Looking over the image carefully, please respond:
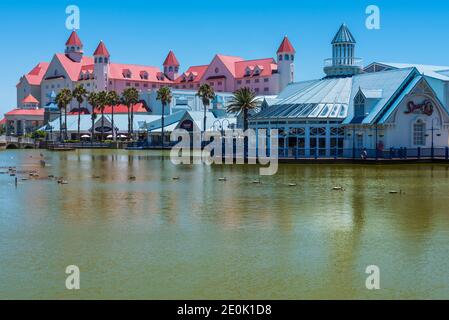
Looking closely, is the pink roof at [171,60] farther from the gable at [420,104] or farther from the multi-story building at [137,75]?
the gable at [420,104]

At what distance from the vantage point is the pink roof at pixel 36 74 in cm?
19162

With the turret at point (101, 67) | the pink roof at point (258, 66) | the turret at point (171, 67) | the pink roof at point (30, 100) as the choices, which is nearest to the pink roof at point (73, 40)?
the turret at point (101, 67)

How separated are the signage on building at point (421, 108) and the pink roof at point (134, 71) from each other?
11925 cm

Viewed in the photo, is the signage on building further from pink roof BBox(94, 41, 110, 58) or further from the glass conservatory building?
pink roof BBox(94, 41, 110, 58)

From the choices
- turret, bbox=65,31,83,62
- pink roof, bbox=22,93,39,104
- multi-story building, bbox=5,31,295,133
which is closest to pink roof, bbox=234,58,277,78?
multi-story building, bbox=5,31,295,133

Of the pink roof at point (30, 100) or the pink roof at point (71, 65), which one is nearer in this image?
the pink roof at point (30, 100)

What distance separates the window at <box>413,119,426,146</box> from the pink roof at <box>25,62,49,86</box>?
14164 centimetres

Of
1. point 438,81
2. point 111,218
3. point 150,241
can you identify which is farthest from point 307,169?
point 150,241

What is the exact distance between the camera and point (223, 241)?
21672mm

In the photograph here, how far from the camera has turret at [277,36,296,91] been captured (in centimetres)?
16325

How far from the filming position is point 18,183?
43.1 m

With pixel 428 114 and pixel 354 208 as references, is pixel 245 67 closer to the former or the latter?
pixel 428 114

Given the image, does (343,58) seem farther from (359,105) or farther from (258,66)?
(258,66)
